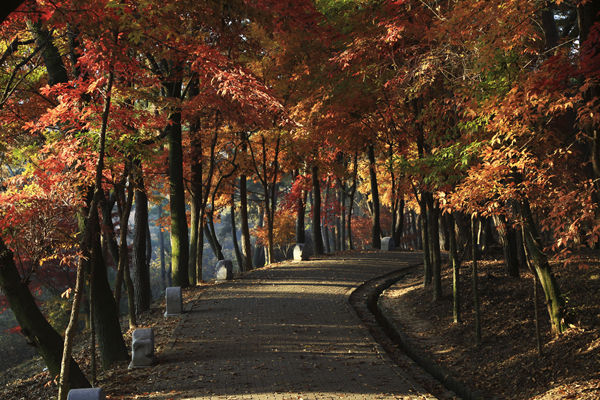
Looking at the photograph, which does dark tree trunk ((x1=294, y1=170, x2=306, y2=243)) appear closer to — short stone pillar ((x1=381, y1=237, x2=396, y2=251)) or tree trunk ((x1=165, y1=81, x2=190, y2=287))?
short stone pillar ((x1=381, y1=237, x2=396, y2=251))

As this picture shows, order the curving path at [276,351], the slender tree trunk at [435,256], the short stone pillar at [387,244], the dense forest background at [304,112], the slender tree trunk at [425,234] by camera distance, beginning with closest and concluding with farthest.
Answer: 1. the dense forest background at [304,112]
2. the curving path at [276,351]
3. the slender tree trunk at [435,256]
4. the slender tree trunk at [425,234]
5. the short stone pillar at [387,244]

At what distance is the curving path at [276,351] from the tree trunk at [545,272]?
304 centimetres

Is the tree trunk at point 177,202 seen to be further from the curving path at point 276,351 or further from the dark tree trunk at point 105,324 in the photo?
the dark tree trunk at point 105,324

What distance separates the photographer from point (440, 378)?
949cm

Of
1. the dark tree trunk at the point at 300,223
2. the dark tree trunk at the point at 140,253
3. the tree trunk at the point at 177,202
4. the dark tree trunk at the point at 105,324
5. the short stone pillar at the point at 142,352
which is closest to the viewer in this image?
the short stone pillar at the point at 142,352

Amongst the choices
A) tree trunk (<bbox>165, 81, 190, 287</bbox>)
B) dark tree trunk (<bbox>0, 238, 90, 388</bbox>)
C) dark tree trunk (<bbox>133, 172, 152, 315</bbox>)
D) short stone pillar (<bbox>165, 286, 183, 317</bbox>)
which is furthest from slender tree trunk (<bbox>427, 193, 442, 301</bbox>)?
dark tree trunk (<bbox>0, 238, 90, 388</bbox>)

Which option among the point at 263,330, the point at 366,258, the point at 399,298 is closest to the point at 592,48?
the point at 263,330

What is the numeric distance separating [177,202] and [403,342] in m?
8.27

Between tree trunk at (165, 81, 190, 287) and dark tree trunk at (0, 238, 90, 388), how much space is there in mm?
8271

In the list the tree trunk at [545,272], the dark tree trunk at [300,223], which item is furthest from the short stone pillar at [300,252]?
the tree trunk at [545,272]

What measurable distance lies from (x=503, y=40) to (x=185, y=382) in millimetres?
6999

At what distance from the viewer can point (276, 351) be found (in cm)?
969

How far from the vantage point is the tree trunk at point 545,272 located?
931 cm

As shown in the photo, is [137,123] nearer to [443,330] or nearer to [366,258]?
[443,330]
